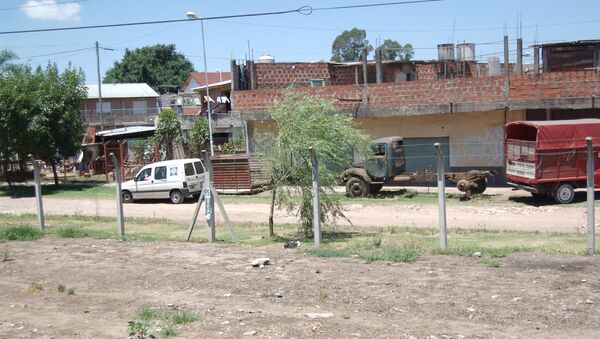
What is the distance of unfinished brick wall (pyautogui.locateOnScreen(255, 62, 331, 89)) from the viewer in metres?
37.4

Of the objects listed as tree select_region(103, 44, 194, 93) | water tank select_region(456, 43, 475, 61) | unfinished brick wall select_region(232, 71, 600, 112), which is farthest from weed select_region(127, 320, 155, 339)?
tree select_region(103, 44, 194, 93)

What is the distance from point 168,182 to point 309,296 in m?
19.5

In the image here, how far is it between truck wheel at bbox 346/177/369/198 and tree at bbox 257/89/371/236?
10750 mm

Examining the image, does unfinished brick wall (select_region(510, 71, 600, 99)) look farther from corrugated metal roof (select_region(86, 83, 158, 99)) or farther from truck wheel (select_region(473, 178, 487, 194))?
corrugated metal roof (select_region(86, 83, 158, 99))

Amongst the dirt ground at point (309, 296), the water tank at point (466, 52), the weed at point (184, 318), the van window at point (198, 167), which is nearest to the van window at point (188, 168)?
the van window at point (198, 167)

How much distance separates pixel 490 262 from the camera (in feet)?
31.8

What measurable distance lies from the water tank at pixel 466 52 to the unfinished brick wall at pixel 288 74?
7.99 metres

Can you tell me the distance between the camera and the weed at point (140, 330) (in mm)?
6676

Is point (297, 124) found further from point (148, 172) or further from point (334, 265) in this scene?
point (148, 172)

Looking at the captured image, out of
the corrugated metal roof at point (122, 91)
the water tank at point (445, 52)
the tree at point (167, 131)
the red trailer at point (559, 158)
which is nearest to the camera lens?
the red trailer at point (559, 158)

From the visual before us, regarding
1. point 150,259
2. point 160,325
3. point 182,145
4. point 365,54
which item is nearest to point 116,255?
point 150,259

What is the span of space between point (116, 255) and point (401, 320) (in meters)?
6.99

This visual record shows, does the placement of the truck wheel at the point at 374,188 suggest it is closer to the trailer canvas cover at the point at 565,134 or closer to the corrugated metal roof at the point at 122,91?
the trailer canvas cover at the point at 565,134

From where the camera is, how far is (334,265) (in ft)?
33.4
